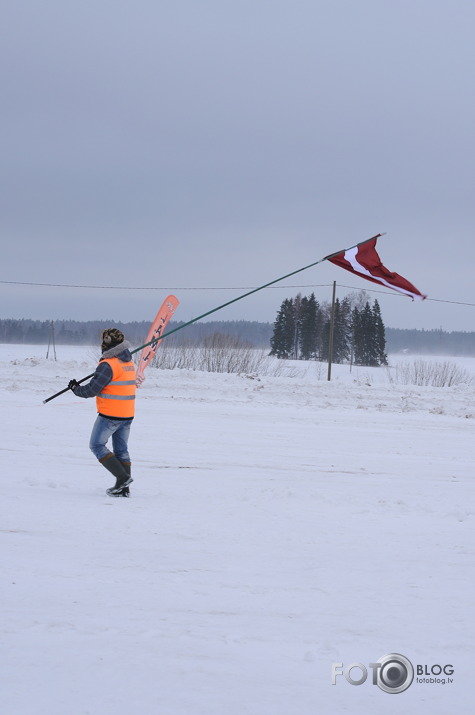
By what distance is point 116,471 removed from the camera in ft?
22.7

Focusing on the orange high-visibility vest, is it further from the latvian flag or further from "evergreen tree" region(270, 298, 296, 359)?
"evergreen tree" region(270, 298, 296, 359)

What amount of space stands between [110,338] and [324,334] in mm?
66004

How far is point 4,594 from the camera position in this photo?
4152 millimetres

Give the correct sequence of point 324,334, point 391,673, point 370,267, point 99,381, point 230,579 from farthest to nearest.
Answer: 1. point 324,334
2. point 370,267
3. point 99,381
4. point 230,579
5. point 391,673

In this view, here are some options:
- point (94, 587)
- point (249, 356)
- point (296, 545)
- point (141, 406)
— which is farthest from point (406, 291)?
point (249, 356)

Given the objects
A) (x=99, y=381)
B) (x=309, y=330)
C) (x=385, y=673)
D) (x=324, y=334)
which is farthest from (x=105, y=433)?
(x=309, y=330)

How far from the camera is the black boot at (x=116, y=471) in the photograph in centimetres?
692

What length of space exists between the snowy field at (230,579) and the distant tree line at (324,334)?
6105 cm

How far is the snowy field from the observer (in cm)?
323

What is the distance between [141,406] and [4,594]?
12100 millimetres

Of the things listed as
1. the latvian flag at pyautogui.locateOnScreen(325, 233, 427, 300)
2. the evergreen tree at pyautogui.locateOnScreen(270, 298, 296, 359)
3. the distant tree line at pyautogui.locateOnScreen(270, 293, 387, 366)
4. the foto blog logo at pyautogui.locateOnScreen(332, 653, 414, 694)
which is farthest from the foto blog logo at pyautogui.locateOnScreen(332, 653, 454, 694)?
the evergreen tree at pyautogui.locateOnScreen(270, 298, 296, 359)

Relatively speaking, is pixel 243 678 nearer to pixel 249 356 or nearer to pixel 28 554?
pixel 28 554

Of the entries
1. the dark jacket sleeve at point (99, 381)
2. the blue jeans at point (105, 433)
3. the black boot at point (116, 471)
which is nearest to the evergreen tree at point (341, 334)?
the blue jeans at point (105, 433)

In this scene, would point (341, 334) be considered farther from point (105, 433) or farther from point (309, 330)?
point (105, 433)
